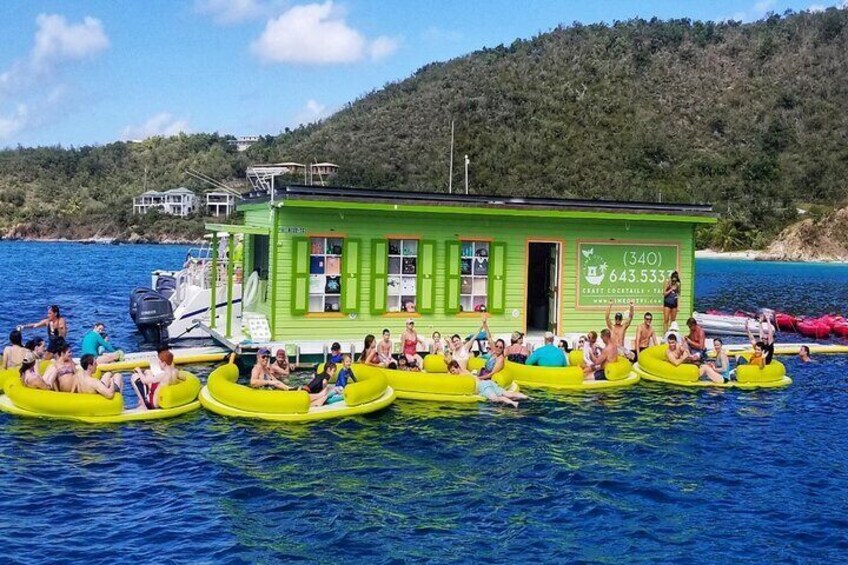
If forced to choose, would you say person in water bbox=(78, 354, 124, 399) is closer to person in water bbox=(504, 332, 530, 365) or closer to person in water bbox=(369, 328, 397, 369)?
person in water bbox=(369, 328, 397, 369)

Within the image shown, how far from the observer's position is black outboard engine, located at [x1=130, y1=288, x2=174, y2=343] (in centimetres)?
2461

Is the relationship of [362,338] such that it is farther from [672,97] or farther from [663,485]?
[672,97]

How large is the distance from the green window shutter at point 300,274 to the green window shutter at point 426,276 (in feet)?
9.83

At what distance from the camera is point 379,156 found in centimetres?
12862

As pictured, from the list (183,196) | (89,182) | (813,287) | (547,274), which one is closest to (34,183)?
(89,182)

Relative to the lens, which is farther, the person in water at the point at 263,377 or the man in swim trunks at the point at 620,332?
the man in swim trunks at the point at 620,332

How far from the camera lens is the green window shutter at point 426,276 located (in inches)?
877

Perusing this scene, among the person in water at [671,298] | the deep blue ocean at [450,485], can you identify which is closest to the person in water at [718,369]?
the deep blue ocean at [450,485]

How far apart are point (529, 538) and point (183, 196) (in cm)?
15904

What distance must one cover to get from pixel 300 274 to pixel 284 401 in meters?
5.07

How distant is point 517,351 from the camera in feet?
68.5

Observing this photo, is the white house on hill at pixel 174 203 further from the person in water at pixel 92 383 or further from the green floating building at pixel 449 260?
the person in water at pixel 92 383

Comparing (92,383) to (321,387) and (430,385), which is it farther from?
(430,385)

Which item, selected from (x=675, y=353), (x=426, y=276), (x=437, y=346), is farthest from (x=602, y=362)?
(x=426, y=276)
